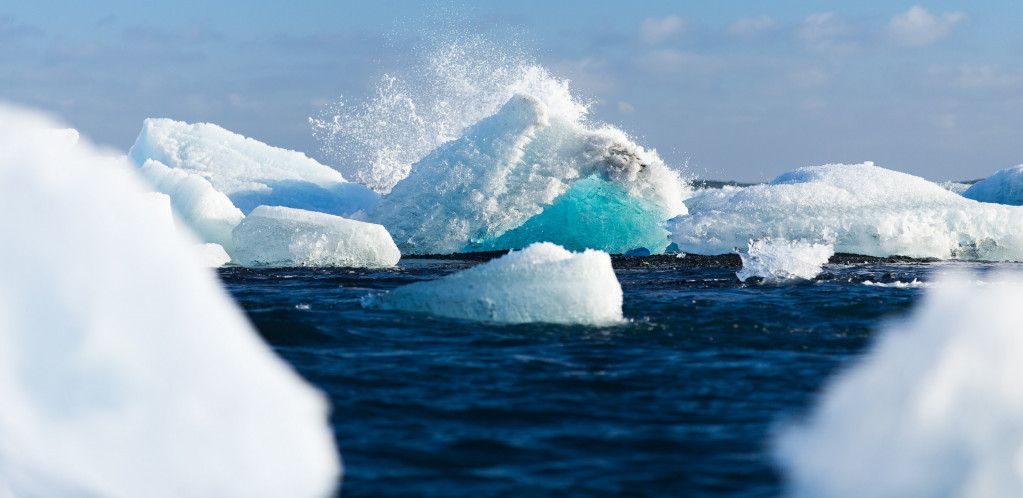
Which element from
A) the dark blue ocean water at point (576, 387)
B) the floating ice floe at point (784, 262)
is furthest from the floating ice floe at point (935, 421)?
the floating ice floe at point (784, 262)


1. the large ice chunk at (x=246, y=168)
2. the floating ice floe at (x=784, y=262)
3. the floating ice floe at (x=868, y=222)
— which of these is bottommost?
the floating ice floe at (x=784, y=262)

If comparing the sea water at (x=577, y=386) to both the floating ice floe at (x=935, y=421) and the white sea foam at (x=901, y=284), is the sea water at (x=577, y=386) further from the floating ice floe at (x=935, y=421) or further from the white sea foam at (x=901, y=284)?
the white sea foam at (x=901, y=284)

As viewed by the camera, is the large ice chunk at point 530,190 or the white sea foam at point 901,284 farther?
the large ice chunk at point 530,190

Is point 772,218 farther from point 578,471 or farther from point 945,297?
point 578,471

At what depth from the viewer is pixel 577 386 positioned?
805 centimetres

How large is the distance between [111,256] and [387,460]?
6.23ft

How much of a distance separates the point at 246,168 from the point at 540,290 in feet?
58.4

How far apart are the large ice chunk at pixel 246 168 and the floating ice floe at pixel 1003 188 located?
51.1 feet

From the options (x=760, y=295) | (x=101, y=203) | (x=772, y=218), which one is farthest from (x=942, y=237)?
(x=101, y=203)

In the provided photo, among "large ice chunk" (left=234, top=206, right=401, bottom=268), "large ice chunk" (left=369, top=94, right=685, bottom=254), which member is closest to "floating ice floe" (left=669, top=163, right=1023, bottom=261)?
"large ice chunk" (left=369, top=94, right=685, bottom=254)

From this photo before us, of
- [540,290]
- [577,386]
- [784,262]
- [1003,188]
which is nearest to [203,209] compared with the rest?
[784,262]

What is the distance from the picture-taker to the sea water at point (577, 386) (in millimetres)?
5980

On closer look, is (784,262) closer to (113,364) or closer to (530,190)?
(530,190)

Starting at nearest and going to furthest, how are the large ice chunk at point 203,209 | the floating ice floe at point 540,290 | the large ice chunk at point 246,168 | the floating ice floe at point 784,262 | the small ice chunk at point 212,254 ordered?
the floating ice floe at point 540,290
the floating ice floe at point 784,262
the small ice chunk at point 212,254
the large ice chunk at point 203,209
the large ice chunk at point 246,168
